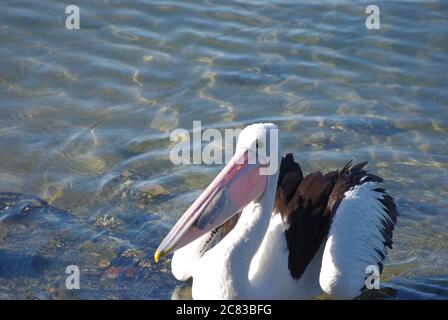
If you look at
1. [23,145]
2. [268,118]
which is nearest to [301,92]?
[268,118]

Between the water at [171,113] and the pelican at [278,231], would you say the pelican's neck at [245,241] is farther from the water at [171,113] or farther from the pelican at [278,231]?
the water at [171,113]

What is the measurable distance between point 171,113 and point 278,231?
2776 mm

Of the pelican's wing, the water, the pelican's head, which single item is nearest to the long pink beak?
the pelican's head

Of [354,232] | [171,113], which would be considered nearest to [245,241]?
[354,232]

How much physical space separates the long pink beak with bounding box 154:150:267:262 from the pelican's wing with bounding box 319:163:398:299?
2.42ft

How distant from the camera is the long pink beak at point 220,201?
5.37m

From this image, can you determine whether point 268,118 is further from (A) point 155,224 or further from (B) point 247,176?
(B) point 247,176

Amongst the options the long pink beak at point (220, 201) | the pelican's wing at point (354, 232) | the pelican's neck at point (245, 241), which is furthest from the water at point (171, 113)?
the long pink beak at point (220, 201)

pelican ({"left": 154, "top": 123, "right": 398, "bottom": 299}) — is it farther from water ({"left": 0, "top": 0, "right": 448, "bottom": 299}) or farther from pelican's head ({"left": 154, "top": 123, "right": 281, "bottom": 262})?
water ({"left": 0, "top": 0, "right": 448, "bottom": 299})

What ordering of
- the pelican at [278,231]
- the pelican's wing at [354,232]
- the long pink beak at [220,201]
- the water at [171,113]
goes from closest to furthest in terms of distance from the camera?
the long pink beak at [220,201]
the pelican at [278,231]
the pelican's wing at [354,232]
the water at [171,113]

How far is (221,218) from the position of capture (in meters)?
5.59

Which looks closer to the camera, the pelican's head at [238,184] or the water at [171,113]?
the pelican's head at [238,184]

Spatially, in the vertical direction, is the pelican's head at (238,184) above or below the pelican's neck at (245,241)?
above

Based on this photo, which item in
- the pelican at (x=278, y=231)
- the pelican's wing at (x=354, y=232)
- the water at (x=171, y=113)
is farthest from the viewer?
the water at (x=171, y=113)
